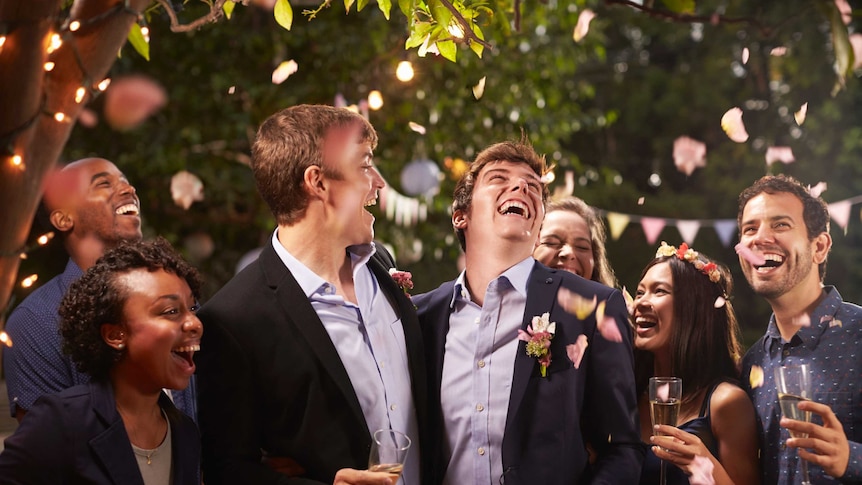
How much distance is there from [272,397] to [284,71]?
14.3ft

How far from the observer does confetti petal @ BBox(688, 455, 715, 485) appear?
274 centimetres

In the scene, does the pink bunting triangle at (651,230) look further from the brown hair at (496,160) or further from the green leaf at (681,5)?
the green leaf at (681,5)

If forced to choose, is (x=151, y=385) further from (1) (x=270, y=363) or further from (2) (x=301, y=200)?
(2) (x=301, y=200)

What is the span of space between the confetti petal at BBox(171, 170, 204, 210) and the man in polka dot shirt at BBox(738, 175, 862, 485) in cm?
448

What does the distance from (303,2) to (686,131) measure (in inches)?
272

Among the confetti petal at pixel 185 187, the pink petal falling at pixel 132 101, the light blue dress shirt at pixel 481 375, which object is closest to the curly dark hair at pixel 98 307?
the light blue dress shirt at pixel 481 375

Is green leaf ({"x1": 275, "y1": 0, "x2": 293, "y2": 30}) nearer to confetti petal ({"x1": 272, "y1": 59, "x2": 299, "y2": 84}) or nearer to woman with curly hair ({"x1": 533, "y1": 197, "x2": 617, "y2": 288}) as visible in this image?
woman with curly hair ({"x1": 533, "y1": 197, "x2": 617, "y2": 288})

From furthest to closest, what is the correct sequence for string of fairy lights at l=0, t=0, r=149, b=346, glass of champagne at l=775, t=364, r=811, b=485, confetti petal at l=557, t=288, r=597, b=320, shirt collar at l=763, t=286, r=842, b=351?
shirt collar at l=763, t=286, r=842, b=351
confetti petal at l=557, t=288, r=597, b=320
glass of champagne at l=775, t=364, r=811, b=485
string of fairy lights at l=0, t=0, r=149, b=346

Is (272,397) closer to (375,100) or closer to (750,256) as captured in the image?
(750,256)

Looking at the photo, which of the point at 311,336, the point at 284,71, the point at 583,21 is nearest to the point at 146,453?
the point at 311,336

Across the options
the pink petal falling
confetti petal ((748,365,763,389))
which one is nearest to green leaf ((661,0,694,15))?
confetti petal ((748,365,763,389))

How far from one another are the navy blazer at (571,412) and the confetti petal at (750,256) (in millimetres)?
544

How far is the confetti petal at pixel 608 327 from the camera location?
2.65 meters

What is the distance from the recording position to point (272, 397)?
251 centimetres
